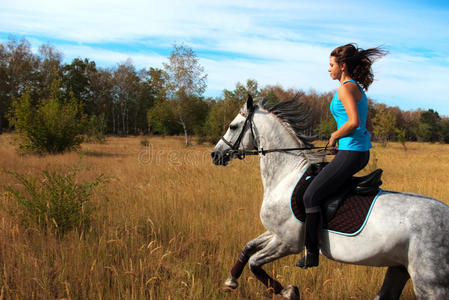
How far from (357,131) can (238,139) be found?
1348 millimetres

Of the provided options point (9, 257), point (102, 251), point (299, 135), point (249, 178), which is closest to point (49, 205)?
point (9, 257)

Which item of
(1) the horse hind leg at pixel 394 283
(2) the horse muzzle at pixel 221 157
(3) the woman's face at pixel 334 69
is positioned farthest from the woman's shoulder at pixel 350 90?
(1) the horse hind leg at pixel 394 283

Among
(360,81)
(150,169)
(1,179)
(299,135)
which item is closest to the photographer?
(360,81)

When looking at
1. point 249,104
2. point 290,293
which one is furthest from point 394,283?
point 249,104

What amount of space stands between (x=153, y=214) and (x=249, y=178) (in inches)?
182

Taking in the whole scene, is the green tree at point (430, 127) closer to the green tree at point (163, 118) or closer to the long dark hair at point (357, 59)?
the green tree at point (163, 118)

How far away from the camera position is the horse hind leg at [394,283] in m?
3.05

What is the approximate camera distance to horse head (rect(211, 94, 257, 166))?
3672 mm

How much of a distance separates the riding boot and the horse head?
1132 mm

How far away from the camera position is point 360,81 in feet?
10.3

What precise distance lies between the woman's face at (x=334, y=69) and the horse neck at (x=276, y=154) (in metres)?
0.78

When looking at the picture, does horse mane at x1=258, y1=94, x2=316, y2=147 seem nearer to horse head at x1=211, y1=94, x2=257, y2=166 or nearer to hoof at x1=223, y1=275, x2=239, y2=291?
horse head at x1=211, y1=94, x2=257, y2=166

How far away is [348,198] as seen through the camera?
2.88 metres

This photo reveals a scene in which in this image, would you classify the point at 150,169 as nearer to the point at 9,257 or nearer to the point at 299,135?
the point at 9,257
